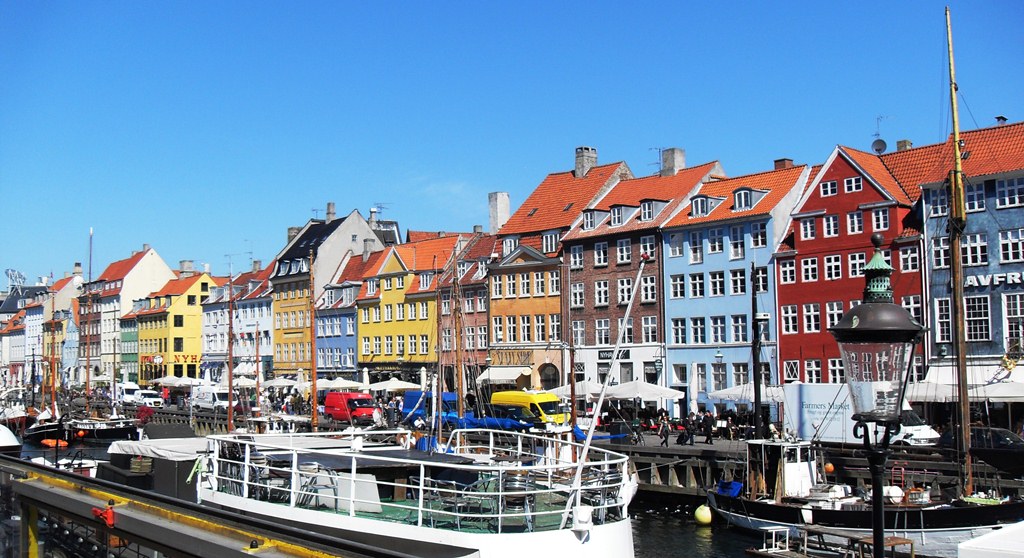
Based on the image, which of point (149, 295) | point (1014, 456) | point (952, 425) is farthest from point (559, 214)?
point (149, 295)

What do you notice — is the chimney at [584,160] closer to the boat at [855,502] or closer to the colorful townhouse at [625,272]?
the colorful townhouse at [625,272]

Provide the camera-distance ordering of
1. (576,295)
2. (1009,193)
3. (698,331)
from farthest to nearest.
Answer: (576,295)
(698,331)
(1009,193)

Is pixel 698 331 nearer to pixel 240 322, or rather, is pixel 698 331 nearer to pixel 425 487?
pixel 425 487

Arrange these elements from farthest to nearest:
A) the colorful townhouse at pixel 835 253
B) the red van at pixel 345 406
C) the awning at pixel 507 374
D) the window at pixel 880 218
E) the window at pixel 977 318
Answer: the awning at pixel 507 374
the red van at pixel 345 406
the window at pixel 880 218
the colorful townhouse at pixel 835 253
the window at pixel 977 318

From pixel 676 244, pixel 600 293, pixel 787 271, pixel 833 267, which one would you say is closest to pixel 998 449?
pixel 833 267

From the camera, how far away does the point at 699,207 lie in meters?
57.8

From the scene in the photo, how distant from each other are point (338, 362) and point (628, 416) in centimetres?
4113

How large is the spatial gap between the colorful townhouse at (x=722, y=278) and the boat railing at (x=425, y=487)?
35.8 meters

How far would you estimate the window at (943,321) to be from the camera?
46.6 meters

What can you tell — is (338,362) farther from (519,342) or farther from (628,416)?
(628,416)

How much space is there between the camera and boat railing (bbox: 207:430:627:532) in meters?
15.0

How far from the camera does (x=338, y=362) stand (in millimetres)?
87312

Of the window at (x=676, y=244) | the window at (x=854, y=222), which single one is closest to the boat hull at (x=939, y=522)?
the window at (x=854, y=222)

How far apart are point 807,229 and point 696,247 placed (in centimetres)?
691
